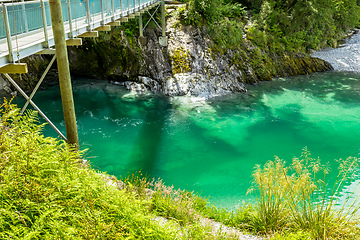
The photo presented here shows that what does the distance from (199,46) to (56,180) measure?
12.3 meters

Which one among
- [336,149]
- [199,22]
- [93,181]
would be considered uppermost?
[199,22]

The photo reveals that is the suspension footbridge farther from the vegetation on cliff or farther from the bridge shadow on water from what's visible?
the vegetation on cliff

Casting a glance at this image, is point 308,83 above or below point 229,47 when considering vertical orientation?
below

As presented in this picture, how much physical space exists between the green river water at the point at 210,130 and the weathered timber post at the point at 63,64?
1.16 m

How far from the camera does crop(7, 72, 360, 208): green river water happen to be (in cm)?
767

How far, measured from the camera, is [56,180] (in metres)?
3.12

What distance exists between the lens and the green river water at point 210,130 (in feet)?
25.2

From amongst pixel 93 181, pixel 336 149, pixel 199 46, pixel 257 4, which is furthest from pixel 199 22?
pixel 93 181

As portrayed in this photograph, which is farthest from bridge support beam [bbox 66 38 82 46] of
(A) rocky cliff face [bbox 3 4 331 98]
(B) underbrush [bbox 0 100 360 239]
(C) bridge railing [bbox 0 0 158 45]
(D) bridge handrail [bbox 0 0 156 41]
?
(A) rocky cliff face [bbox 3 4 331 98]

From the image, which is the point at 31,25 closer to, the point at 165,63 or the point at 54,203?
the point at 54,203

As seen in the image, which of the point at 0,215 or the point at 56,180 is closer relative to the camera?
the point at 0,215

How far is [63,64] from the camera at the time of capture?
5074 millimetres

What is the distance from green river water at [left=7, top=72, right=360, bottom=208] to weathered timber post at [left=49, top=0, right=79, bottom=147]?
116cm

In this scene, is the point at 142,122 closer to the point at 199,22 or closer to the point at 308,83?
the point at 199,22
